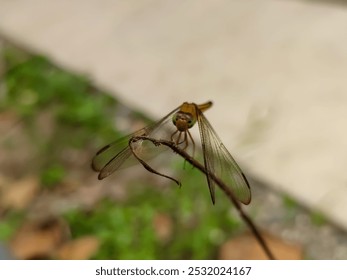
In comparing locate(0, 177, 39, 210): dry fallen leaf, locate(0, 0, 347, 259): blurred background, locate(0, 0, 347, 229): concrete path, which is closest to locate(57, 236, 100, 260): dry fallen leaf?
locate(0, 0, 347, 259): blurred background

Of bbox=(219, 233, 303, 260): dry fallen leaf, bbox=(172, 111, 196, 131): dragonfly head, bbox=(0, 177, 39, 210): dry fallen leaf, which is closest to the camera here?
bbox=(172, 111, 196, 131): dragonfly head

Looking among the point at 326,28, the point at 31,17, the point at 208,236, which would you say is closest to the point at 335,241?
the point at 208,236

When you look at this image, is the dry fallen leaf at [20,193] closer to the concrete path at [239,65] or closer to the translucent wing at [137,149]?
the concrete path at [239,65]

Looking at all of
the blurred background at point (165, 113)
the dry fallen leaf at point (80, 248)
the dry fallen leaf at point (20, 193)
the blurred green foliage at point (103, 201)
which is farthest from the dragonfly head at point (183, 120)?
the dry fallen leaf at point (20, 193)

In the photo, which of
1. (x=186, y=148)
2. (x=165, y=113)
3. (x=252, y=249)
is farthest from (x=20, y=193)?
(x=186, y=148)

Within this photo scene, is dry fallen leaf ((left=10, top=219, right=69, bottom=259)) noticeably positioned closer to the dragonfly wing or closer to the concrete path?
the concrete path

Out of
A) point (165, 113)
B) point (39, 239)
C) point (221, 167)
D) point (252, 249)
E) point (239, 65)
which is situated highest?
point (239, 65)

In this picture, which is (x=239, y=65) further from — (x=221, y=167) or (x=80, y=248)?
(x=221, y=167)
